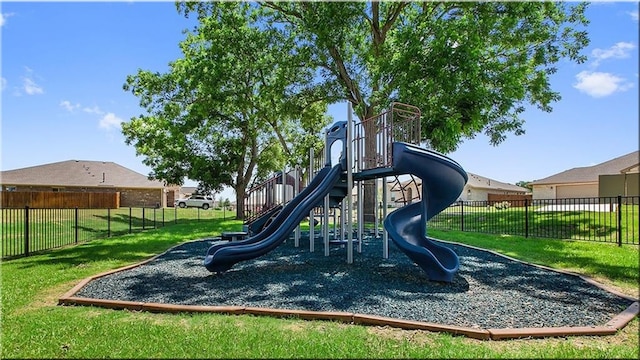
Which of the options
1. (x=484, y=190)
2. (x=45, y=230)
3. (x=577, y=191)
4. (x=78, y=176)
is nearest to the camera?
(x=45, y=230)

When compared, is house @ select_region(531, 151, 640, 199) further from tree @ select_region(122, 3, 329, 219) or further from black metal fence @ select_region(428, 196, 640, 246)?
tree @ select_region(122, 3, 329, 219)

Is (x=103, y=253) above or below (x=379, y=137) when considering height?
below

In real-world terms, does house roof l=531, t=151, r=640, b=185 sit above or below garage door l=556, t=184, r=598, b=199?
above

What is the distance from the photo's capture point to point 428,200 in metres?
6.62

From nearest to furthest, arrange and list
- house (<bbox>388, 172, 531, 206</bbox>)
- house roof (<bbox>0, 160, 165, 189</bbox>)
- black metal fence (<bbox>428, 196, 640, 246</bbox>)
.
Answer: black metal fence (<bbox>428, 196, 640, 246</bbox>)
house roof (<bbox>0, 160, 165, 189</bbox>)
house (<bbox>388, 172, 531, 206</bbox>)

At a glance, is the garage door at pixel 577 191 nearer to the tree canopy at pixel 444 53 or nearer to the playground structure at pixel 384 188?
the tree canopy at pixel 444 53

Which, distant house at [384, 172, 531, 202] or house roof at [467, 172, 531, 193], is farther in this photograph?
house roof at [467, 172, 531, 193]

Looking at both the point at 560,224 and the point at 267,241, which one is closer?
the point at 267,241

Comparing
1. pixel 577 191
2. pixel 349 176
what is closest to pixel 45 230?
pixel 349 176

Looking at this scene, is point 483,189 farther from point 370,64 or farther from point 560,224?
point 370,64

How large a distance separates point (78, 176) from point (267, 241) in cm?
3559

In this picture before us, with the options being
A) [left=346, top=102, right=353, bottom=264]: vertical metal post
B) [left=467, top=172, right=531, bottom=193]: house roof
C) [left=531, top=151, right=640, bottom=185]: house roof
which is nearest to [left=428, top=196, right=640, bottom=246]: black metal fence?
[left=346, top=102, right=353, bottom=264]: vertical metal post

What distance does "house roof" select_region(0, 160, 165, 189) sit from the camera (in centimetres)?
3384

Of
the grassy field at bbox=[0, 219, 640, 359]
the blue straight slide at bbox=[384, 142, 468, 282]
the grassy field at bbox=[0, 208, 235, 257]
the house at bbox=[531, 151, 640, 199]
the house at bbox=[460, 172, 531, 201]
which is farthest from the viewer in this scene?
the house at bbox=[460, 172, 531, 201]
